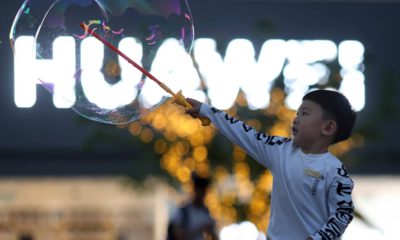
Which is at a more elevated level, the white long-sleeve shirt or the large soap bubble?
the large soap bubble

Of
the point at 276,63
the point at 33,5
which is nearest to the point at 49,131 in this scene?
the point at 276,63

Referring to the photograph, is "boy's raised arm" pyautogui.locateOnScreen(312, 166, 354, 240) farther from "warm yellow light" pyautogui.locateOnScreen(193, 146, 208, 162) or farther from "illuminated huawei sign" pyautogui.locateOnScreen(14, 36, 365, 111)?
"warm yellow light" pyautogui.locateOnScreen(193, 146, 208, 162)

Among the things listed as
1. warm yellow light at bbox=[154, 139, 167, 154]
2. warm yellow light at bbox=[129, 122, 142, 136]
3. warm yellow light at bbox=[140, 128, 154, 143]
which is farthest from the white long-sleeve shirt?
warm yellow light at bbox=[129, 122, 142, 136]

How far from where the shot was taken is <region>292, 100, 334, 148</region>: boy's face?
513cm

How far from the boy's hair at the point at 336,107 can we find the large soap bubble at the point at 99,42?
119 centimetres

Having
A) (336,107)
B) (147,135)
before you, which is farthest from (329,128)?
(147,135)

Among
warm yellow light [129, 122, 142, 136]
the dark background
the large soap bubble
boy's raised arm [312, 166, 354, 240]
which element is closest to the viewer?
boy's raised arm [312, 166, 354, 240]

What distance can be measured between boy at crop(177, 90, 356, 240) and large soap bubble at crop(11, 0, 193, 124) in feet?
3.71

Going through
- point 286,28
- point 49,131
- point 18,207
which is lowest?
point 18,207

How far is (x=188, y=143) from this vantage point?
1482 cm

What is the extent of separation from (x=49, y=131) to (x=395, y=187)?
6.42 metres

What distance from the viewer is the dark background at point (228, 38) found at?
68.3 feet

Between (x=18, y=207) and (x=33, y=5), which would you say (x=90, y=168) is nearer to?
(x=18, y=207)

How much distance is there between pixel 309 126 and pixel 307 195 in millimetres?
302
